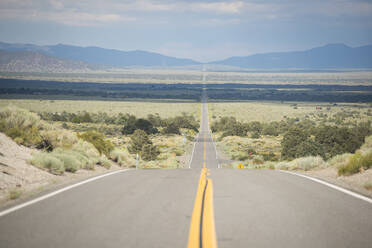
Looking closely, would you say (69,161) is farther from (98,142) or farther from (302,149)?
(302,149)

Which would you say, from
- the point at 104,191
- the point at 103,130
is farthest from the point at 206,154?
the point at 104,191

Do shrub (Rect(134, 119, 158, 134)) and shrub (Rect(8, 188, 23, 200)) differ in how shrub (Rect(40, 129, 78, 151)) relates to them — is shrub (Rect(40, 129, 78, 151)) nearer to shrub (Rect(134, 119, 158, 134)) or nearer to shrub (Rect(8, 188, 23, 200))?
shrub (Rect(8, 188, 23, 200))

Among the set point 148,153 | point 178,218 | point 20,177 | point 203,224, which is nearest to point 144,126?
point 148,153

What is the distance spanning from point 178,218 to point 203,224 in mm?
496

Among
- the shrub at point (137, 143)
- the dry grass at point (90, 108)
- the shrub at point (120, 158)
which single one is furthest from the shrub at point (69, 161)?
the dry grass at point (90, 108)

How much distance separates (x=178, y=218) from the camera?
6141mm

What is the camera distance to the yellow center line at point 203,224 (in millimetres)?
5000

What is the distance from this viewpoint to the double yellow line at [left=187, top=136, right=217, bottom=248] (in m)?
5.00

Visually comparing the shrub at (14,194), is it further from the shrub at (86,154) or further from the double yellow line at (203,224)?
the shrub at (86,154)

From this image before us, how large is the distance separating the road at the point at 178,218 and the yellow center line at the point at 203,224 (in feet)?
0.29

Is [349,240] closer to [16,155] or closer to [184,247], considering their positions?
[184,247]

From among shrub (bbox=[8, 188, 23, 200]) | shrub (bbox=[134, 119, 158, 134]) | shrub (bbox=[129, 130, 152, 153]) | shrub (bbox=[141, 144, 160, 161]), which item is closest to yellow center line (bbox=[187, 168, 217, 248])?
shrub (bbox=[8, 188, 23, 200])

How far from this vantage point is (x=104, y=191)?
27.2ft

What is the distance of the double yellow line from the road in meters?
0.09
